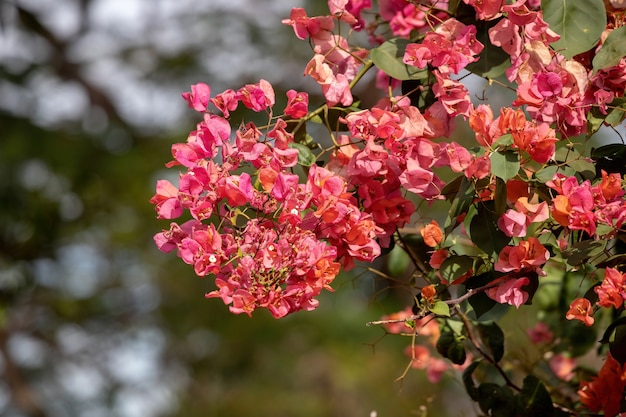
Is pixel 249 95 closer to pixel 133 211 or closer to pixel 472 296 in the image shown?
pixel 472 296

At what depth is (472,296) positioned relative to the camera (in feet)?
2.00

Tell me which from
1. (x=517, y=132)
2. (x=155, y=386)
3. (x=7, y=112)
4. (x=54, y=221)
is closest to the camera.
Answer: (x=517, y=132)

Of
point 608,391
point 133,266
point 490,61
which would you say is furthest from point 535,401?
point 133,266

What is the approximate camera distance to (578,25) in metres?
0.59

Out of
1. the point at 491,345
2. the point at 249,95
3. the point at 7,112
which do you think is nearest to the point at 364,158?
the point at 249,95

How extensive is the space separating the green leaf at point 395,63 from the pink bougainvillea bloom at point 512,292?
16 centimetres

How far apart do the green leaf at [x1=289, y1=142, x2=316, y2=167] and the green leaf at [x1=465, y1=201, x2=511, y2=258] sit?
4.4 inches

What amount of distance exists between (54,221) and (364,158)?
2801 millimetres

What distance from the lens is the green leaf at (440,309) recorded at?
58 centimetres

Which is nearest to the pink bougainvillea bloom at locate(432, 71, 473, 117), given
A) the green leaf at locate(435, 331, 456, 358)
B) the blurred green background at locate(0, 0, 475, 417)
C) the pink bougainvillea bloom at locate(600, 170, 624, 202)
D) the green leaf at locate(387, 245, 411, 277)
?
the pink bougainvillea bloom at locate(600, 170, 624, 202)

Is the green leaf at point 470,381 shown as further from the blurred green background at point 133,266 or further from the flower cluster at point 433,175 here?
the blurred green background at point 133,266

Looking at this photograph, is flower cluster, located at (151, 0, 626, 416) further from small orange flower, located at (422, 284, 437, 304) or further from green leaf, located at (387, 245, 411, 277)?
green leaf, located at (387, 245, 411, 277)

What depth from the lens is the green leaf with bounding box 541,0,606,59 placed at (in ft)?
1.93

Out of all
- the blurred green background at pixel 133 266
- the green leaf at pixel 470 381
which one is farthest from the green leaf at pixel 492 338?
the blurred green background at pixel 133 266
